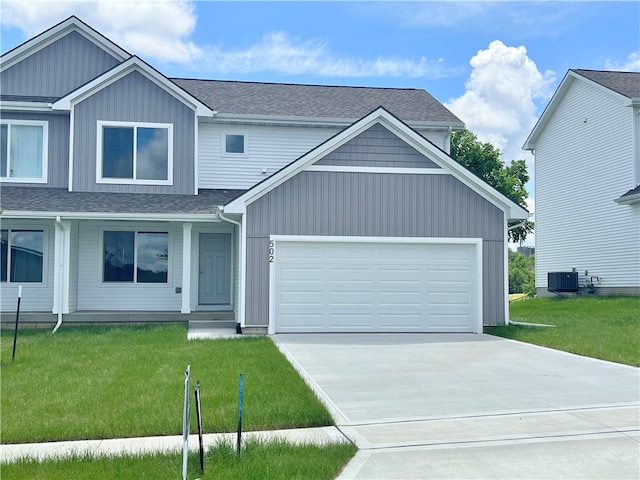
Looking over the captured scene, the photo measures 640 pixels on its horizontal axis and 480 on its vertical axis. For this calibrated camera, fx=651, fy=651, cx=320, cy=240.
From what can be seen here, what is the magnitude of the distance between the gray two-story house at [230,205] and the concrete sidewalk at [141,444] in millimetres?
8217

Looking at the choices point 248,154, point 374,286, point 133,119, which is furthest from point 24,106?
point 374,286

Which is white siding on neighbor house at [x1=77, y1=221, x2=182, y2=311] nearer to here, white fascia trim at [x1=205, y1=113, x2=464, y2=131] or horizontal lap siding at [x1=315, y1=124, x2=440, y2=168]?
white fascia trim at [x1=205, y1=113, x2=464, y2=131]

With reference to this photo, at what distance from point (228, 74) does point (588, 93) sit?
13.7m

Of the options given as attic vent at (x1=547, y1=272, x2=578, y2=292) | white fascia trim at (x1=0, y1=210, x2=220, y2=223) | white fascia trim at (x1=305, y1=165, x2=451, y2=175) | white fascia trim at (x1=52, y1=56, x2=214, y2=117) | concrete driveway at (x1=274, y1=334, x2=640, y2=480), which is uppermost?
white fascia trim at (x1=52, y1=56, x2=214, y2=117)

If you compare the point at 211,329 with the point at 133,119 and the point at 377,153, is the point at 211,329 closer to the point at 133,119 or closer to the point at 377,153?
the point at 377,153

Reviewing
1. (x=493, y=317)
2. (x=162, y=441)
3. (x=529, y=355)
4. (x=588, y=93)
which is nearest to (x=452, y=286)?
(x=493, y=317)

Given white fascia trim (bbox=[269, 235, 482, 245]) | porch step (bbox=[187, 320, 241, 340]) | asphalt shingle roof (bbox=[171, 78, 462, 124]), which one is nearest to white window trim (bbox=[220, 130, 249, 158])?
asphalt shingle roof (bbox=[171, 78, 462, 124])

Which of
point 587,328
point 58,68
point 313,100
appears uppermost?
point 58,68

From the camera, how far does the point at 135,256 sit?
58.4ft

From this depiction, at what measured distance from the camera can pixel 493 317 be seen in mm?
15695

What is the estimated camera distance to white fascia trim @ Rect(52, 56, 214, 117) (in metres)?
17.2

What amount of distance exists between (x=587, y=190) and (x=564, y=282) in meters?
3.67

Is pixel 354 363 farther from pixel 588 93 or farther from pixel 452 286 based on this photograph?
pixel 588 93

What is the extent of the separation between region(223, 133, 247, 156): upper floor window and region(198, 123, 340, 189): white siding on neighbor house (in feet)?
0.35
